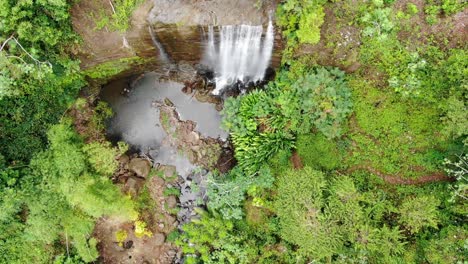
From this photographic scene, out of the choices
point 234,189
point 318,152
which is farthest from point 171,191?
point 318,152

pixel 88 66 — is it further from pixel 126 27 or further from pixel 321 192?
pixel 321 192

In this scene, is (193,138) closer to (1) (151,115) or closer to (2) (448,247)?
(1) (151,115)

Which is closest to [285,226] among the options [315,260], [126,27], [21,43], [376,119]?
[315,260]

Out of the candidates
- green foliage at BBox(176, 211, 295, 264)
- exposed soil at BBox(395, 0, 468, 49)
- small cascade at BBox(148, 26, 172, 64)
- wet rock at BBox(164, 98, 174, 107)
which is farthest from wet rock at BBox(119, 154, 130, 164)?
exposed soil at BBox(395, 0, 468, 49)

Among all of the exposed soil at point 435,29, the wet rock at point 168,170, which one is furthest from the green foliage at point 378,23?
the wet rock at point 168,170

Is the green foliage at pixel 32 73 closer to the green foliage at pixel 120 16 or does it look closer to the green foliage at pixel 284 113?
the green foliage at pixel 120 16
